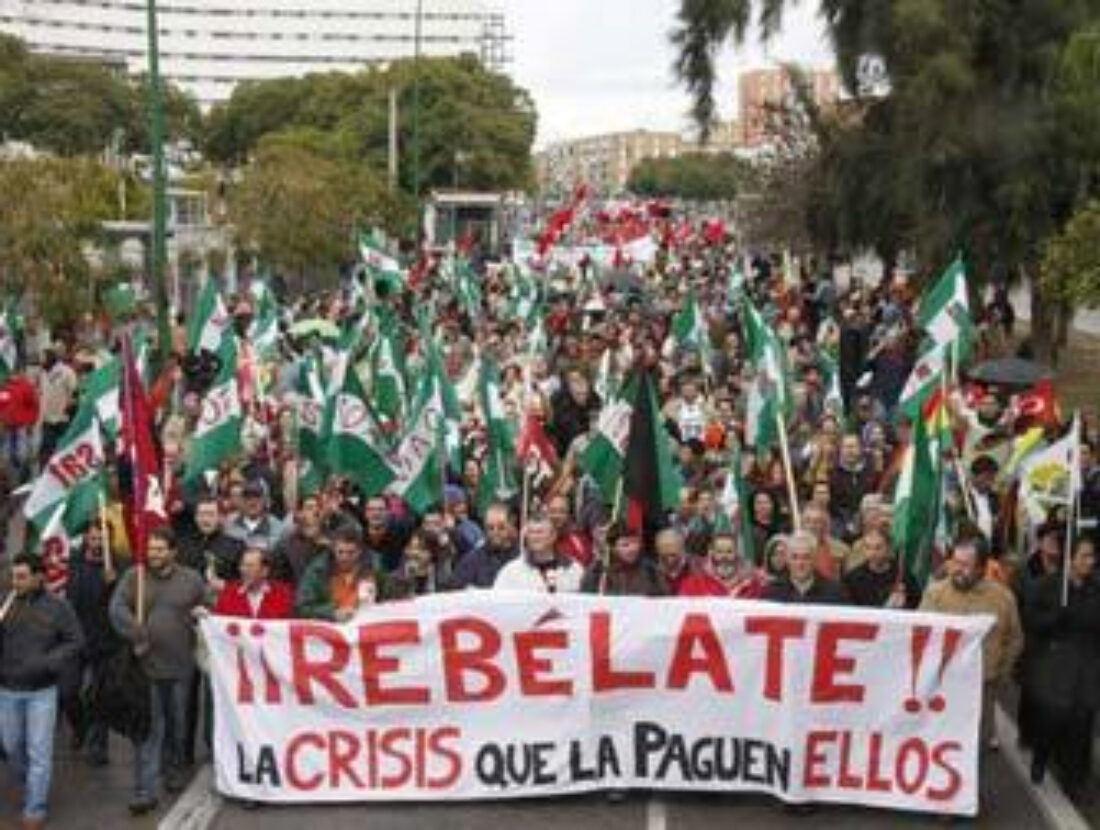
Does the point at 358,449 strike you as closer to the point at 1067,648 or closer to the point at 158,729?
the point at 158,729

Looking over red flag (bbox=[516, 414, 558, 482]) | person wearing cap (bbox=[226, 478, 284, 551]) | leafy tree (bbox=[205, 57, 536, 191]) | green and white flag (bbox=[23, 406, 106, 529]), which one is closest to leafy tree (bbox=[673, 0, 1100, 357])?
red flag (bbox=[516, 414, 558, 482])

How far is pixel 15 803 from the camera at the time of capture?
9242 millimetres

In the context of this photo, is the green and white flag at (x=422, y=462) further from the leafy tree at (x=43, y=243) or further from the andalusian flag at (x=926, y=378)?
the leafy tree at (x=43, y=243)

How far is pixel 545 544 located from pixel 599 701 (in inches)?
41.0

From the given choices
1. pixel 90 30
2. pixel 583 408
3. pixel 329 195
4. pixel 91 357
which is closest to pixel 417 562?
pixel 583 408

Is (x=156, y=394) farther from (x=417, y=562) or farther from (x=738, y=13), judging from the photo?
(x=738, y=13)

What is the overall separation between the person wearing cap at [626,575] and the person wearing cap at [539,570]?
4.2 inches

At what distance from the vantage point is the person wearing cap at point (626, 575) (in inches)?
374

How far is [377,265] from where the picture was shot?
88.4 feet

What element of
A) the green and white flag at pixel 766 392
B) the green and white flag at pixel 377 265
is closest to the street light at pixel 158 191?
the green and white flag at pixel 377 265

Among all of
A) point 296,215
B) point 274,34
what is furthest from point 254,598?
point 274,34

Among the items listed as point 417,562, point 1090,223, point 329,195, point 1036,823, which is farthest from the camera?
point 329,195

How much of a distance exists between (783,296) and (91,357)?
41.2 ft

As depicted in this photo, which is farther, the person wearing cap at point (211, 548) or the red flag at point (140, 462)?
the person wearing cap at point (211, 548)
